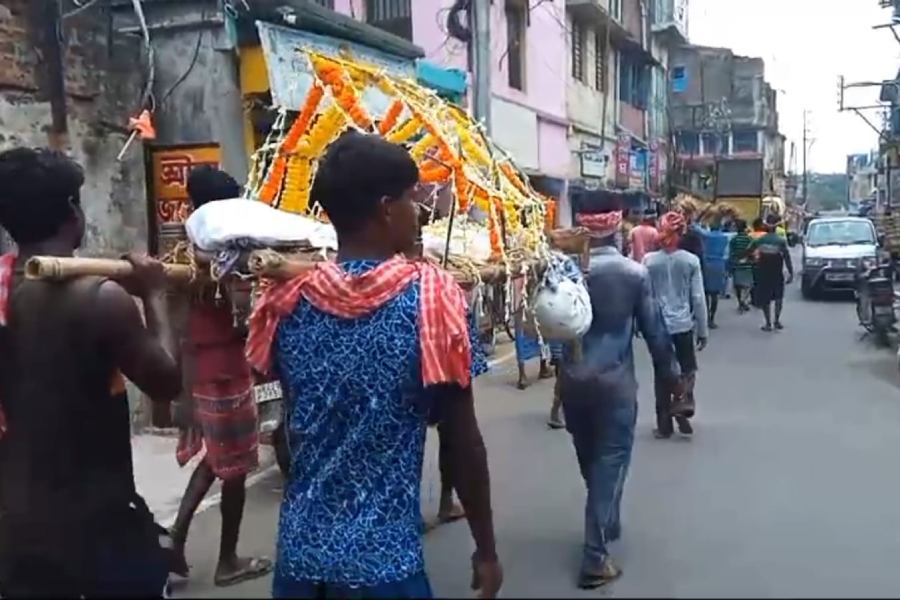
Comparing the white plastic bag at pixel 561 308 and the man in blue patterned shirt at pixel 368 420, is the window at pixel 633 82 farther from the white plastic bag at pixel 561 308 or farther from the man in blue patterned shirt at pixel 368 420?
the man in blue patterned shirt at pixel 368 420

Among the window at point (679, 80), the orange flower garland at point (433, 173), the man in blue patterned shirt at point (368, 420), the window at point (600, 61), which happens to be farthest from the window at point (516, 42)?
the window at point (679, 80)

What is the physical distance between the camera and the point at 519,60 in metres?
19.4

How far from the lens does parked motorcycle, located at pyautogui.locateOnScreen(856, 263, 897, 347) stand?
1305 cm

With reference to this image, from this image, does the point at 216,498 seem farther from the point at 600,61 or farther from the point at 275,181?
the point at 600,61

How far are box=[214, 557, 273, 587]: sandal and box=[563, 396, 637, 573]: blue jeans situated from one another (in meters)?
1.43

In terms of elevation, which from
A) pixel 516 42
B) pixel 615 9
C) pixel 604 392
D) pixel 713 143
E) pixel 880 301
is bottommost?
pixel 880 301

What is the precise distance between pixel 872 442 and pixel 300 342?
6.38 metres

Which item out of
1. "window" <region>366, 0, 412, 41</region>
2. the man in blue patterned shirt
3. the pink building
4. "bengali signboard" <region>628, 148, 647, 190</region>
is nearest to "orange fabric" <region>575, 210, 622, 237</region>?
the man in blue patterned shirt

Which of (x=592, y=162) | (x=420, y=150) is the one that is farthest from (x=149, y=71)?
(x=592, y=162)

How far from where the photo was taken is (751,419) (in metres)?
8.59

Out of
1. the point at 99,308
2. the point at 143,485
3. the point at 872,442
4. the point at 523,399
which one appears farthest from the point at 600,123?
the point at 99,308

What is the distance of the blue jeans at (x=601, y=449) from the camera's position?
15.6ft

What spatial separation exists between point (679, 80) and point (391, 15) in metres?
32.6

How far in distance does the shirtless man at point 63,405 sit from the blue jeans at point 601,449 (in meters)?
2.58
